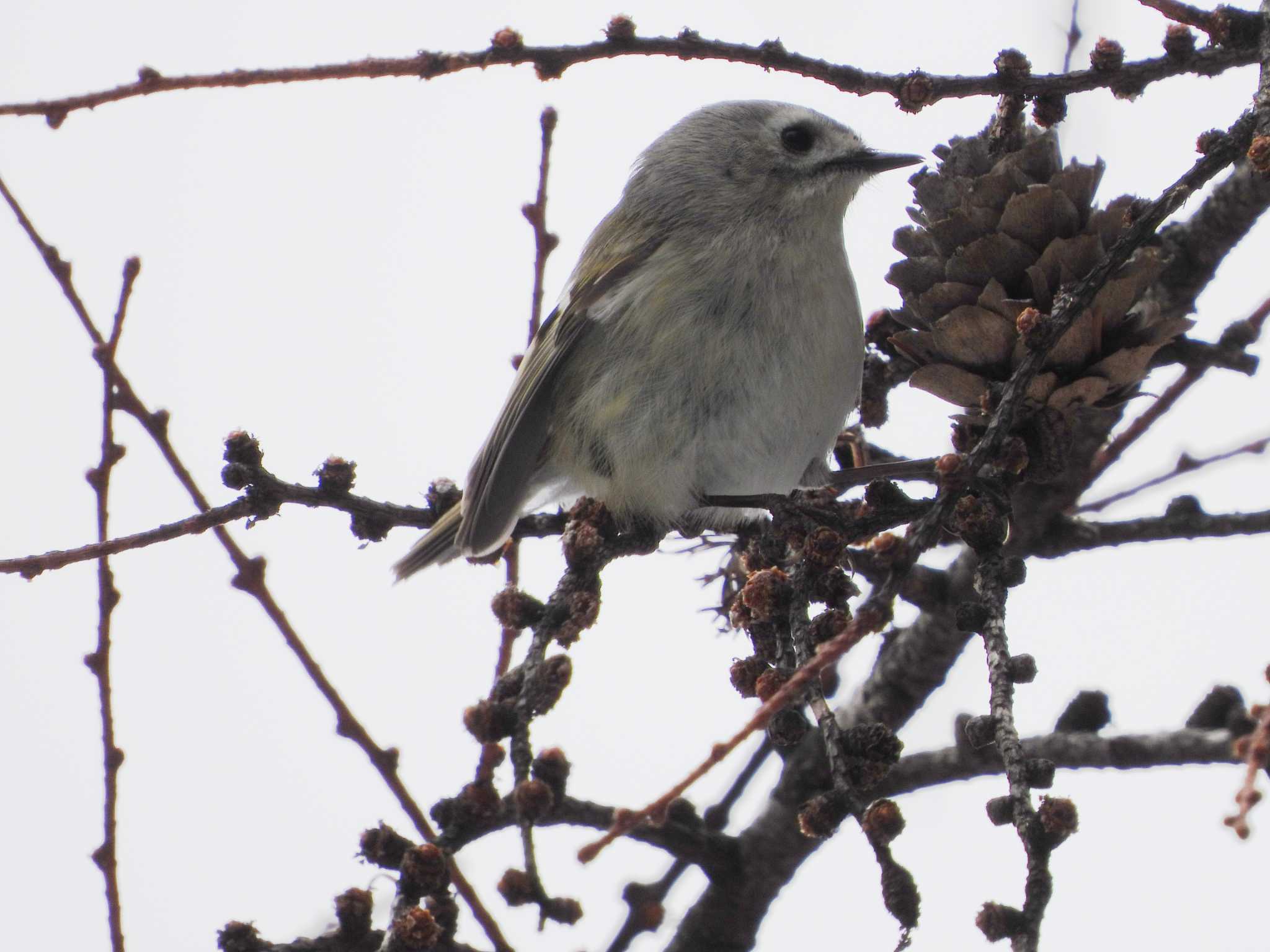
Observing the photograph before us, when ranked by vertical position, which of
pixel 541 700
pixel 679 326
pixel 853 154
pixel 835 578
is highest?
pixel 853 154

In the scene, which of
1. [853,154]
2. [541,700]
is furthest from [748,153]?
[541,700]

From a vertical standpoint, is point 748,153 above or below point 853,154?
above

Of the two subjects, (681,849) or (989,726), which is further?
(681,849)

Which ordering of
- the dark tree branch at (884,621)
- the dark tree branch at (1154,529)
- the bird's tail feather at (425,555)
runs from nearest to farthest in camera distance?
1. the dark tree branch at (884,621)
2. the dark tree branch at (1154,529)
3. the bird's tail feather at (425,555)

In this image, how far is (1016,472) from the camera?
1.26 m

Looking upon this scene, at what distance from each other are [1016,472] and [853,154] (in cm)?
126

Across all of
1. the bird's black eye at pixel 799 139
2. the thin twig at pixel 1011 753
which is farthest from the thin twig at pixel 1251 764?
the bird's black eye at pixel 799 139

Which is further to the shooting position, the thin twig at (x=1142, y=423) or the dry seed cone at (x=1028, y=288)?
the thin twig at (x=1142, y=423)

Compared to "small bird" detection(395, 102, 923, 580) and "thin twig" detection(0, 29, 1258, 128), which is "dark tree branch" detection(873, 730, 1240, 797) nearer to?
"small bird" detection(395, 102, 923, 580)

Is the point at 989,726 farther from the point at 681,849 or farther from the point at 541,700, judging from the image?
the point at 681,849

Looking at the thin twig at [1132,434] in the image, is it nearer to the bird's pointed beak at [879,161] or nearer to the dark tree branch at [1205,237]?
the dark tree branch at [1205,237]

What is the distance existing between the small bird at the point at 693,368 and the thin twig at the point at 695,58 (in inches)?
34.3

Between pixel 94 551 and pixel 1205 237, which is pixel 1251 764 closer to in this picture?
pixel 94 551

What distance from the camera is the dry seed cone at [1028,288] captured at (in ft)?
4.39
